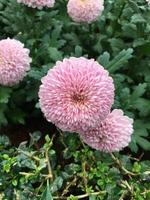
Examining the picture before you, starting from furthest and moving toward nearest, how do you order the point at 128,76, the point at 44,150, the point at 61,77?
the point at 128,76 < the point at 44,150 < the point at 61,77

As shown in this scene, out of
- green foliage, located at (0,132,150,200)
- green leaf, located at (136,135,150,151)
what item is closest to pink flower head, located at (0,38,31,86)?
green foliage, located at (0,132,150,200)

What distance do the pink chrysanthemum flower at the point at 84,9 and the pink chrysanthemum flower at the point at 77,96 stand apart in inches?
24.9

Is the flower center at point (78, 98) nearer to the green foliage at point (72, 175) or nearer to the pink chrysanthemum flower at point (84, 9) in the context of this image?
the green foliage at point (72, 175)

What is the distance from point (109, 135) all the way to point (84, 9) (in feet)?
2.30

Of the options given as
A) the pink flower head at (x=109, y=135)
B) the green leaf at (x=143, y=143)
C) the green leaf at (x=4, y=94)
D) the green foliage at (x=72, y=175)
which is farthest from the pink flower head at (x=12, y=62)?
the green leaf at (x=143, y=143)

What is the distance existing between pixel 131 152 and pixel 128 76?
13.5 inches

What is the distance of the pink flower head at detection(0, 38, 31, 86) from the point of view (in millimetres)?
2135

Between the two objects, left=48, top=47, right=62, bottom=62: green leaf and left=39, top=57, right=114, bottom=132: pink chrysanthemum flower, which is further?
left=48, top=47, right=62, bottom=62: green leaf

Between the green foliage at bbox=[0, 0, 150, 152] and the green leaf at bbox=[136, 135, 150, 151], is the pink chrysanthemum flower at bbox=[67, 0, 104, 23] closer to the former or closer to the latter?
the green foliage at bbox=[0, 0, 150, 152]

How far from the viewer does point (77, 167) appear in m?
2.07

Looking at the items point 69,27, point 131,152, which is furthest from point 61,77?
point 69,27

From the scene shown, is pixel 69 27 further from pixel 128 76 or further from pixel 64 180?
pixel 64 180

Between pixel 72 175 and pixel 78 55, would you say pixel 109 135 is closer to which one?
Answer: pixel 72 175

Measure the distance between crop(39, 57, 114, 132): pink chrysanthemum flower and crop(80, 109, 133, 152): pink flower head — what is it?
0.31 ft
